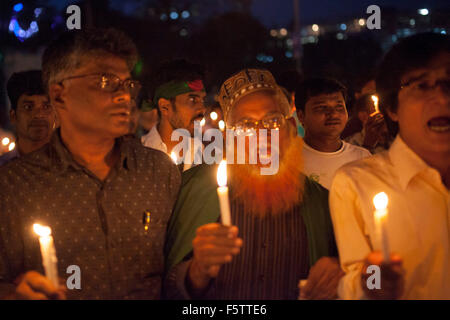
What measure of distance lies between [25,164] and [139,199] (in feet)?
2.17

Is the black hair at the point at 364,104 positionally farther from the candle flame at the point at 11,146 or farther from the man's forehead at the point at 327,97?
the candle flame at the point at 11,146

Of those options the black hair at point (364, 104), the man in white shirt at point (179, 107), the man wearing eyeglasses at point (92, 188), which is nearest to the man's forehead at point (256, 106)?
the man wearing eyeglasses at point (92, 188)

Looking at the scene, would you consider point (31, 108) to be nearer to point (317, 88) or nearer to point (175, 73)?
point (175, 73)

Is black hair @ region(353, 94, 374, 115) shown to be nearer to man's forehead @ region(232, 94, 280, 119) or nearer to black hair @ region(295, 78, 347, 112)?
black hair @ region(295, 78, 347, 112)

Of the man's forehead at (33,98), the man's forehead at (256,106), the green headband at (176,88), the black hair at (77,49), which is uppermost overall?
the green headband at (176,88)

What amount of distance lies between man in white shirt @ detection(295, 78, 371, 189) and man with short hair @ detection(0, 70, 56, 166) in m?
2.46

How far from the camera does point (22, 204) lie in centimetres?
271

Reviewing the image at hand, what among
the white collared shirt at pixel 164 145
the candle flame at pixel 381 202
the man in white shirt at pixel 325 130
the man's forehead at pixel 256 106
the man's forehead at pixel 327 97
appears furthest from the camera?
the white collared shirt at pixel 164 145

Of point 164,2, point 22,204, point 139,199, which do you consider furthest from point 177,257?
point 164,2

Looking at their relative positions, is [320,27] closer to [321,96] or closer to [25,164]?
[321,96]

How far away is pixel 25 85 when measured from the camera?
4684 mm

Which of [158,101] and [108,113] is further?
[158,101]

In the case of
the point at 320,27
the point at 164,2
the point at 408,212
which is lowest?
the point at 408,212

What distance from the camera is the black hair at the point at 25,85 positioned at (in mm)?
4641
